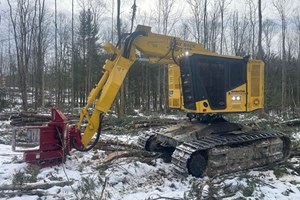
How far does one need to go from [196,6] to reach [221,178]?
2720 cm

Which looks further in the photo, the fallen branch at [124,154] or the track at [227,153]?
the fallen branch at [124,154]

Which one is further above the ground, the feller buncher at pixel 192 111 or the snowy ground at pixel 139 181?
the feller buncher at pixel 192 111

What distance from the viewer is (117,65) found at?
7211mm

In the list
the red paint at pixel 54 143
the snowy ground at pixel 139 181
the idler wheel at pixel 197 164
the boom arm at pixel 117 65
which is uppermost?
the boom arm at pixel 117 65

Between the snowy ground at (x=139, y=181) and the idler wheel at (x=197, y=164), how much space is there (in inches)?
7.9

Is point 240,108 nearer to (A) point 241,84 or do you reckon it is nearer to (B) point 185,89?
(A) point 241,84

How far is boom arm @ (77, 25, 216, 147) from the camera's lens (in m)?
7.11

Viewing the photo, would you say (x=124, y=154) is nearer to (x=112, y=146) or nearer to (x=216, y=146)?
(x=112, y=146)

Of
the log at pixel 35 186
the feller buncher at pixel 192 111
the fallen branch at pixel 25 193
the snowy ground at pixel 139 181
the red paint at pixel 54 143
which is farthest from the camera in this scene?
the feller buncher at pixel 192 111

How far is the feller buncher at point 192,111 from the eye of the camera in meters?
7.11

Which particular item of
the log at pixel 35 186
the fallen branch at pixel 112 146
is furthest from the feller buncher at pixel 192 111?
the log at pixel 35 186

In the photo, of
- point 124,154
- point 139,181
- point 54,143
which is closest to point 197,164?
point 139,181

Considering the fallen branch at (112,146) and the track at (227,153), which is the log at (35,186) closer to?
the track at (227,153)

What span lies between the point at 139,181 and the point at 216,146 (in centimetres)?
204
